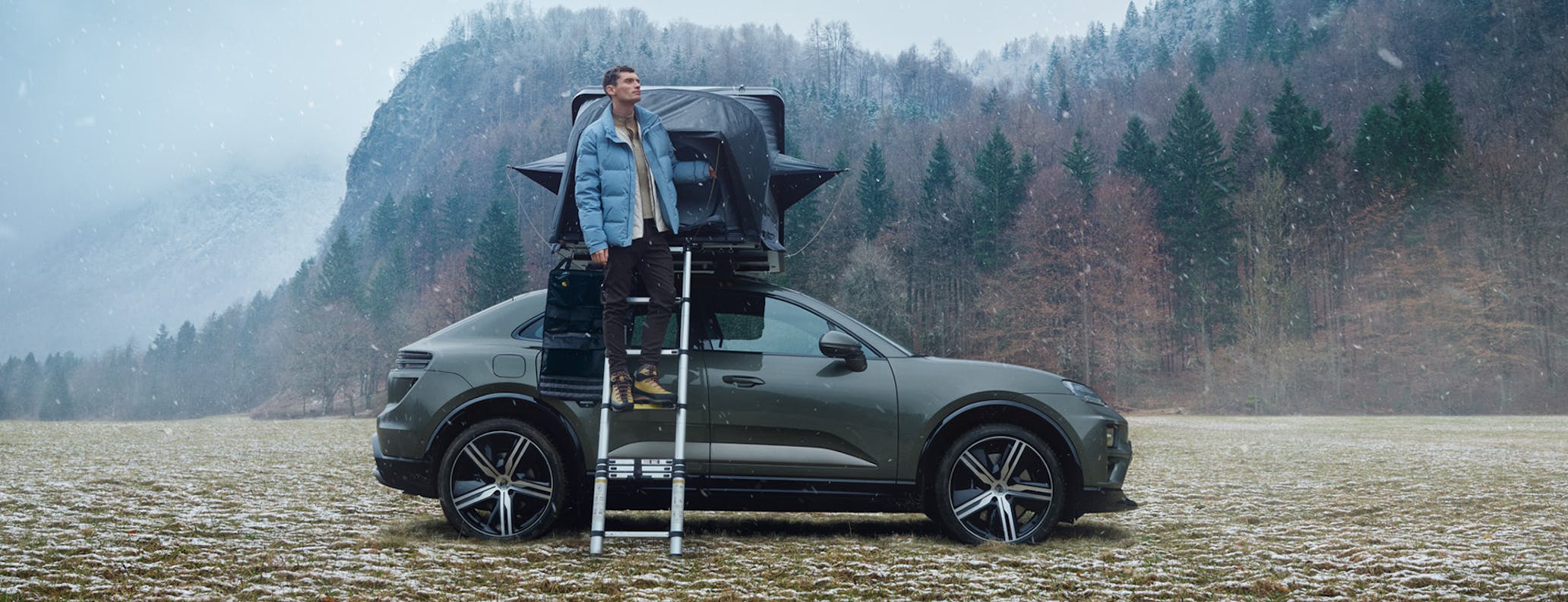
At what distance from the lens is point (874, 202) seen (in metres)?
58.7

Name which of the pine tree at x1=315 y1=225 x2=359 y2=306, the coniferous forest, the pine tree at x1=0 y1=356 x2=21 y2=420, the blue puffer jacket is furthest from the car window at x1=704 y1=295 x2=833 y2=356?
the pine tree at x1=0 y1=356 x2=21 y2=420

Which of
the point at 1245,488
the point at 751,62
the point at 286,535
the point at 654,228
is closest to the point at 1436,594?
the point at 654,228

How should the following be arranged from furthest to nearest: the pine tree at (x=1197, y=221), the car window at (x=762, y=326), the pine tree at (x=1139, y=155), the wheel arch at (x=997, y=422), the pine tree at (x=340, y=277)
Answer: the pine tree at (x=340, y=277), the pine tree at (x=1139, y=155), the pine tree at (x=1197, y=221), the car window at (x=762, y=326), the wheel arch at (x=997, y=422)

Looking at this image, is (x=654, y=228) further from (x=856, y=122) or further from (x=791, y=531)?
(x=856, y=122)

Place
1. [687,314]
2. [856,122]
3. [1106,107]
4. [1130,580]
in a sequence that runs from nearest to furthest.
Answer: [1130,580], [687,314], [1106,107], [856,122]

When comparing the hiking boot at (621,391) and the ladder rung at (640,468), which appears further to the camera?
the ladder rung at (640,468)

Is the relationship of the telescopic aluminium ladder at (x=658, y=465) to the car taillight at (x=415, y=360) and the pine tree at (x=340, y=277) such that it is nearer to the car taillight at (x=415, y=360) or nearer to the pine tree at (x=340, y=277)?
the car taillight at (x=415, y=360)

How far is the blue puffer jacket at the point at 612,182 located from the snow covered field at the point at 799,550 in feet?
5.52

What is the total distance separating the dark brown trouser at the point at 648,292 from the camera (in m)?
5.46

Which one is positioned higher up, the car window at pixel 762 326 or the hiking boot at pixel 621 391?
the car window at pixel 762 326

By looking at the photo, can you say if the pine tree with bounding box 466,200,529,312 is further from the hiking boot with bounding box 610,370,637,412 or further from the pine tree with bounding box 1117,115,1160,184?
the hiking boot with bounding box 610,370,637,412

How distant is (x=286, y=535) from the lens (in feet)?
19.2

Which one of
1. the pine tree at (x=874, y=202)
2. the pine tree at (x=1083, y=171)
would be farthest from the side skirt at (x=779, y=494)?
the pine tree at (x=874, y=202)

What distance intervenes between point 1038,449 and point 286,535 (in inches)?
169
